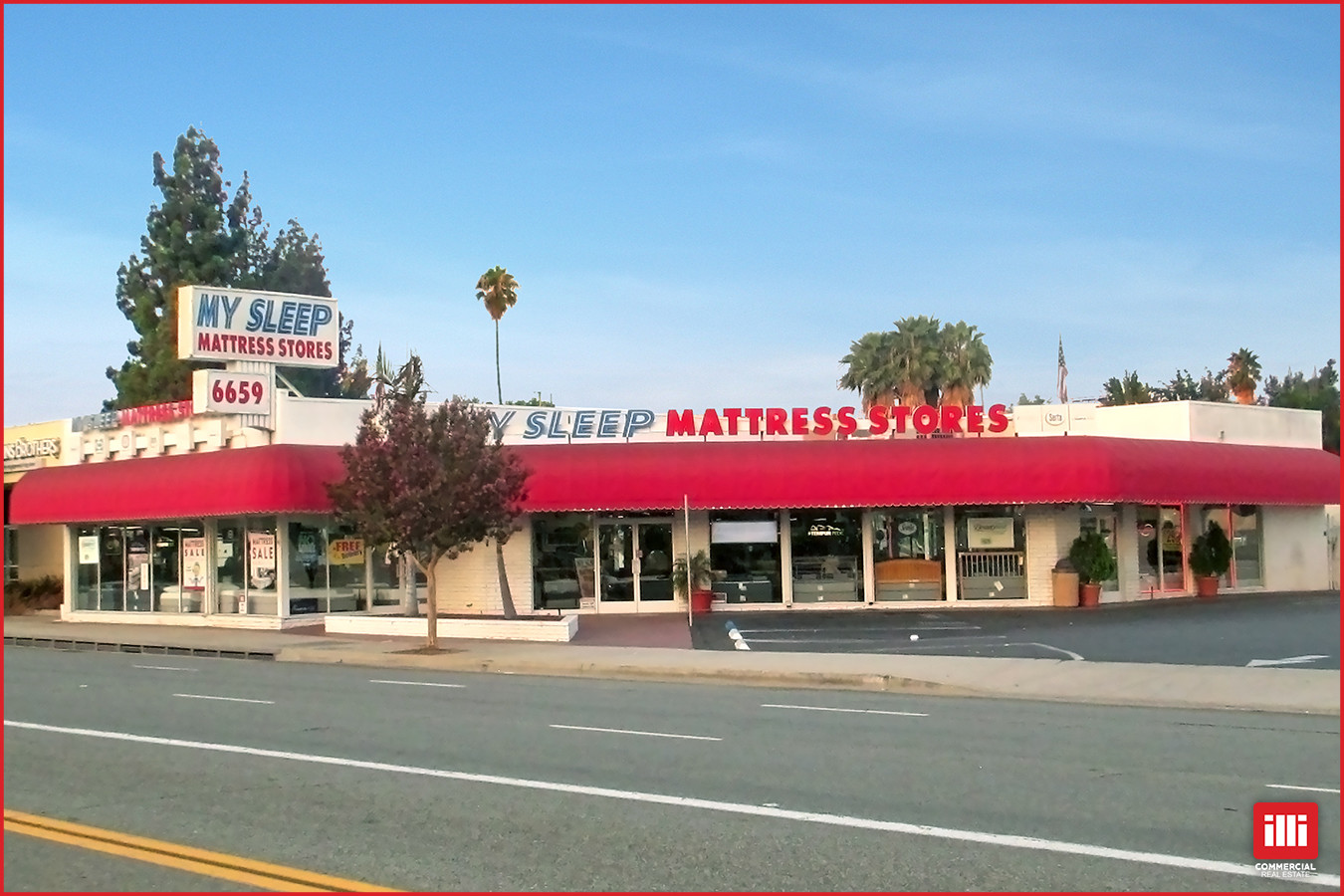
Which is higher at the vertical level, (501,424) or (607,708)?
(501,424)

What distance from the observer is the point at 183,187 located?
2640 inches

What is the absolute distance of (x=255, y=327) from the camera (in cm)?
3341

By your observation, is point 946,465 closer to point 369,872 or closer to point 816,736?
point 816,736

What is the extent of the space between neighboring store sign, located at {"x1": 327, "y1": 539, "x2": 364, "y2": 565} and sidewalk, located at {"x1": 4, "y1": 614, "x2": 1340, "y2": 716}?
7.08ft

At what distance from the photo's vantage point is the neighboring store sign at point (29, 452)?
1539 inches

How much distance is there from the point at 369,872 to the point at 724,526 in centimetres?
2512

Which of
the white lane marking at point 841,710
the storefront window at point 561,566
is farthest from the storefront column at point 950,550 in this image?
the white lane marking at point 841,710

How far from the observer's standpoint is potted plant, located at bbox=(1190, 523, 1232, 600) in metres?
34.7

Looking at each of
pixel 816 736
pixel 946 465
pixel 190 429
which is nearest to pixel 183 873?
pixel 816 736

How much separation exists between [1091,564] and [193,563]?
21.6 m

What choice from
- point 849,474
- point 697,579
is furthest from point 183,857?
point 697,579

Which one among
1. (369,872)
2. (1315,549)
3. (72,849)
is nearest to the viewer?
(369,872)

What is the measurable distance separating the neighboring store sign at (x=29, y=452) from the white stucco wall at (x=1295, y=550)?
33.0 m

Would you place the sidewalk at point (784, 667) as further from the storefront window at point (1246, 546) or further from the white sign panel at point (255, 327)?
the storefront window at point (1246, 546)
